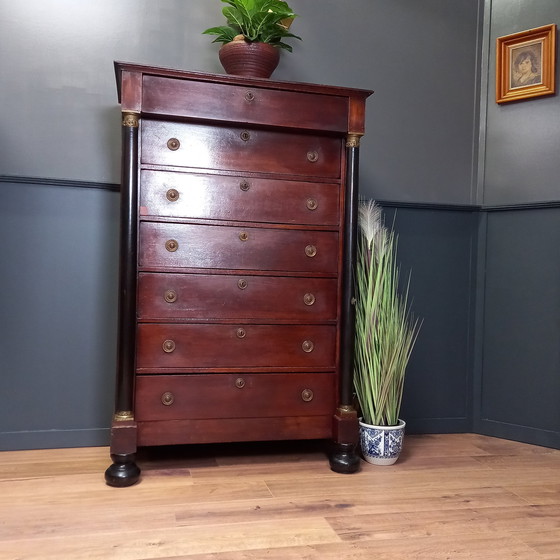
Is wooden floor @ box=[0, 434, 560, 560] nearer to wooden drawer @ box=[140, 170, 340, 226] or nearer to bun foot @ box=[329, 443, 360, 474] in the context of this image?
bun foot @ box=[329, 443, 360, 474]

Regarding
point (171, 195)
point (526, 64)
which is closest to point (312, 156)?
point (171, 195)

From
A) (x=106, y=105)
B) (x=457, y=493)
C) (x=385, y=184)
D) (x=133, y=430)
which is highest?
(x=106, y=105)

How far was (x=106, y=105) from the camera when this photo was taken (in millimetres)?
2479

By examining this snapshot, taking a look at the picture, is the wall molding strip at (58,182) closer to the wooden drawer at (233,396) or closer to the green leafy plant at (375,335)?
the wooden drawer at (233,396)

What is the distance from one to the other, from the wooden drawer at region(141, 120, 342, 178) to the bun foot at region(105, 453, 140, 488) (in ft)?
3.32

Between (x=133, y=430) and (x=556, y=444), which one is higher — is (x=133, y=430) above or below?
above

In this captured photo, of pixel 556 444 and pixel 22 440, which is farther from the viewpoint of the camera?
pixel 556 444

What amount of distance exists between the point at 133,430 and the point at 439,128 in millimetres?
1964

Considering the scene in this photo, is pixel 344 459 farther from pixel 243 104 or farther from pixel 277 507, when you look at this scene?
pixel 243 104

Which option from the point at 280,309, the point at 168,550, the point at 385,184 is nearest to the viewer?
the point at 168,550

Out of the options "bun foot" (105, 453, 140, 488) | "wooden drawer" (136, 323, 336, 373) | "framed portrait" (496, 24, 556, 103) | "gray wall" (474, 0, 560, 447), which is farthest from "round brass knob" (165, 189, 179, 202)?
"framed portrait" (496, 24, 556, 103)

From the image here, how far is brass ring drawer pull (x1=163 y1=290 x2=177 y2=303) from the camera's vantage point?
82.4 inches

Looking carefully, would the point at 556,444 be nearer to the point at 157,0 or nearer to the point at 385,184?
the point at 385,184

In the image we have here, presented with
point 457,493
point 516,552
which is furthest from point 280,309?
point 516,552
